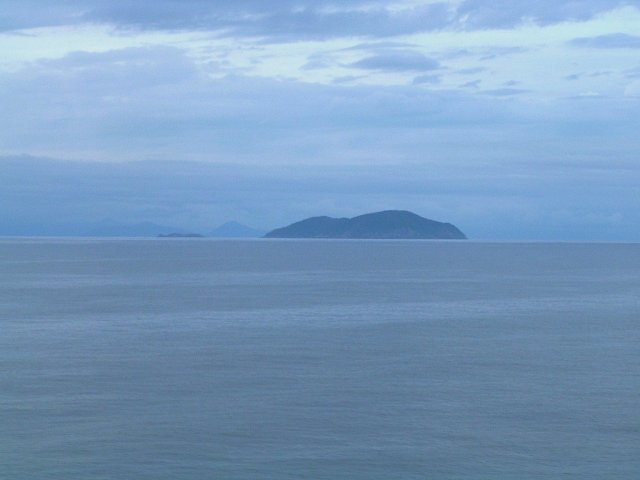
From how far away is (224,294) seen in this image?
3046 inches

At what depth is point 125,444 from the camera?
25906 millimetres

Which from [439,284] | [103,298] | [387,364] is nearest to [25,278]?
[103,298]

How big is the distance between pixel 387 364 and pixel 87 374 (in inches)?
511

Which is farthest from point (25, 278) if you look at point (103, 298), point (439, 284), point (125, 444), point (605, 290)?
point (125, 444)

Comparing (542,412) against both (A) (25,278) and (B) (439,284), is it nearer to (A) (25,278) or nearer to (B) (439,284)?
(B) (439,284)

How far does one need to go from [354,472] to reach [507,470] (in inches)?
170

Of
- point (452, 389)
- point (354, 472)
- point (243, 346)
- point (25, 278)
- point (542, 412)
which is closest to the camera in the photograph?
point (354, 472)

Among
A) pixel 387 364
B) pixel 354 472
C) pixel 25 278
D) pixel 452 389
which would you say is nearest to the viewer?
pixel 354 472

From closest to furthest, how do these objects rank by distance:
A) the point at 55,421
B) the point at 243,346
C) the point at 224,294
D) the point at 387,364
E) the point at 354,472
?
the point at 354,472
the point at 55,421
the point at 387,364
the point at 243,346
the point at 224,294

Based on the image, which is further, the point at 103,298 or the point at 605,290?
the point at 605,290

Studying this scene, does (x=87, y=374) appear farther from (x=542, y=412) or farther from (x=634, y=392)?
(x=634, y=392)

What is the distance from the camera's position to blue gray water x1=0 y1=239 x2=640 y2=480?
2488 cm

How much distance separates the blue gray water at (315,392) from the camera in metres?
24.9

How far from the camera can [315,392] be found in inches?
1289
